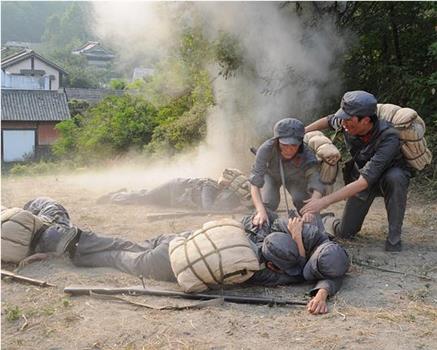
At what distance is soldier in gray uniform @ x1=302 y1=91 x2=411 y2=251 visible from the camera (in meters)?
4.75

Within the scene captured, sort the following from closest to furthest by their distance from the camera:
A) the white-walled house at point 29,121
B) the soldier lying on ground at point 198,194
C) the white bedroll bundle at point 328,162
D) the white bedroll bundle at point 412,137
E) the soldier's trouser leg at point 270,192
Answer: the white bedroll bundle at point 412,137, the white bedroll bundle at point 328,162, the soldier's trouser leg at point 270,192, the soldier lying on ground at point 198,194, the white-walled house at point 29,121

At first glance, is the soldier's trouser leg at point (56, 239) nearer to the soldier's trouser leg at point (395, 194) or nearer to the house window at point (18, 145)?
the soldier's trouser leg at point (395, 194)

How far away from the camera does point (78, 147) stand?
20453 mm

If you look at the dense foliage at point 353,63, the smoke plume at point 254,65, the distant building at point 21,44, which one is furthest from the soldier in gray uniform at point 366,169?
the distant building at point 21,44

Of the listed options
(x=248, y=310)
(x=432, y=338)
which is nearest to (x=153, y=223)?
(x=248, y=310)

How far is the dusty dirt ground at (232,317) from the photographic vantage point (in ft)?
10.7

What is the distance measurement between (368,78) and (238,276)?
266 inches

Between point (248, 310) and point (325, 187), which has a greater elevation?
point (325, 187)

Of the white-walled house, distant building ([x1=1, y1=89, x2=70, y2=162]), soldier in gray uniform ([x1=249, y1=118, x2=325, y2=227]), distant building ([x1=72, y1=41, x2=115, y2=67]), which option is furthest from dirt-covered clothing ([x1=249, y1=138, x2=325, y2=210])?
distant building ([x1=72, y1=41, x2=115, y2=67])

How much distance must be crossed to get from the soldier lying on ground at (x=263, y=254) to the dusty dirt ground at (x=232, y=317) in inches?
3.4

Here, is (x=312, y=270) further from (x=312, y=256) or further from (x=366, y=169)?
(x=366, y=169)

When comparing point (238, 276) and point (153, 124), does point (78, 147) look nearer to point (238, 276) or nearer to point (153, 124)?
point (153, 124)

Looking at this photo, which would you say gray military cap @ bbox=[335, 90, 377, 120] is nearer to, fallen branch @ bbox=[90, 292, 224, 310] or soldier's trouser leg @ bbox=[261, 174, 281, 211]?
soldier's trouser leg @ bbox=[261, 174, 281, 211]

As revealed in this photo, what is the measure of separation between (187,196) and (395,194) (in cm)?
278
